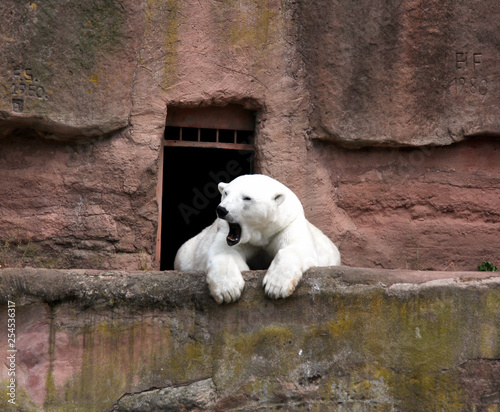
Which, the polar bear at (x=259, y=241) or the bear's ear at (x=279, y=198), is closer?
the polar bear at (x=259, y=241)

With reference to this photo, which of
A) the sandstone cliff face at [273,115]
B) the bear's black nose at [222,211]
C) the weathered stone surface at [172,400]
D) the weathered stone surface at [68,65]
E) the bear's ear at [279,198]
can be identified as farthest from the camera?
the sandstone cliff face at [273,115]

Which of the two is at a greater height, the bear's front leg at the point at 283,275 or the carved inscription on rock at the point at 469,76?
the carved inscription on rock at the point at 469,76

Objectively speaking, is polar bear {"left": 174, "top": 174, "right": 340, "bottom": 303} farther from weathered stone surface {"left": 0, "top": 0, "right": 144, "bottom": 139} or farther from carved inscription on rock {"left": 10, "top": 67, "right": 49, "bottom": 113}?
carved inscription on rock {"left": 10, "top": 67, "right": 49, "bottom": 113}

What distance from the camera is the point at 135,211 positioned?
18.4 feet

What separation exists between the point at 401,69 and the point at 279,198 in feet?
6.36

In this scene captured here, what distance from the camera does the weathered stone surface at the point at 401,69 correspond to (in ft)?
18.6

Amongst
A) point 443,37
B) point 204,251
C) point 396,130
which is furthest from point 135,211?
point 443,37

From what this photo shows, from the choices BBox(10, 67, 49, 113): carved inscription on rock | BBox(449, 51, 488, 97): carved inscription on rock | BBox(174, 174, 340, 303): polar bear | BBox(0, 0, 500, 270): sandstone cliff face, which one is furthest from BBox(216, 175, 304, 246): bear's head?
BBox(449, 51, 488, 97): carved inscription on rock

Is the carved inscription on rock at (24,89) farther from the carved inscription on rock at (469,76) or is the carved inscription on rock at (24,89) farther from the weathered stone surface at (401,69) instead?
the carved inscription on rock at (469,76)

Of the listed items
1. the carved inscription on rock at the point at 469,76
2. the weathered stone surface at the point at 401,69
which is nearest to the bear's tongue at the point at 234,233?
the weathered stone surface at the point at 401,69

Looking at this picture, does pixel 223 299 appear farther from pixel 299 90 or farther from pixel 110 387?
pixel 299 90

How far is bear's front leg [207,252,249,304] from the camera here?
4.05 meters

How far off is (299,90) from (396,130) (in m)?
0.85

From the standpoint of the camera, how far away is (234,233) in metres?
4.36
